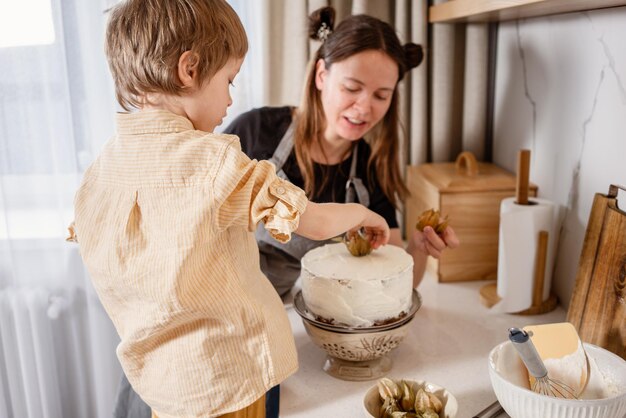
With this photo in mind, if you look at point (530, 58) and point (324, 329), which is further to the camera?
point (530, 58)

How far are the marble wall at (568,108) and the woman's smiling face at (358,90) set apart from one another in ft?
1.12

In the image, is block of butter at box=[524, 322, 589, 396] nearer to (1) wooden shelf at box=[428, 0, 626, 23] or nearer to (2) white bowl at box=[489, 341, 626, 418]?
(2) white bowl at box=[489, 341, 626, 418]

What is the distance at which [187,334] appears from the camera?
2.68 feet

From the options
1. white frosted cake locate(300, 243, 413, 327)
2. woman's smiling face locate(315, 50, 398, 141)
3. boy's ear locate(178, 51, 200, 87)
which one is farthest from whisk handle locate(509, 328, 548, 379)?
woman's smiling face locate(315, 50, 398, 141)

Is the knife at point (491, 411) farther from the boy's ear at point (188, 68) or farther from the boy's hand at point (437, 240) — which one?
the boy's ear at point (188, 68)

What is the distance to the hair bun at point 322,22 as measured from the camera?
4.71 ft

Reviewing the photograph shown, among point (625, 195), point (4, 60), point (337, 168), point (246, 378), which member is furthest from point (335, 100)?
point (4, 60)

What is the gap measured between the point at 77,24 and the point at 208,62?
921 mm

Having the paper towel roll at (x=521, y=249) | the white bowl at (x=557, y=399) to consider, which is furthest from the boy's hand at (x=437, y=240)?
the white bowl at (x=557, y=399)

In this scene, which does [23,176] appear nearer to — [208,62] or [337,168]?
[337,168]

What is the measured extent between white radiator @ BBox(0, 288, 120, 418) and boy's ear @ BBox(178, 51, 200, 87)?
1.09 meters

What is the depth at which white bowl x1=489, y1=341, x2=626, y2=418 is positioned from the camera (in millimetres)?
790

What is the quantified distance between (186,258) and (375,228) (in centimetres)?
37

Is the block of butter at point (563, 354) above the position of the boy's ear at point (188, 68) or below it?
below
